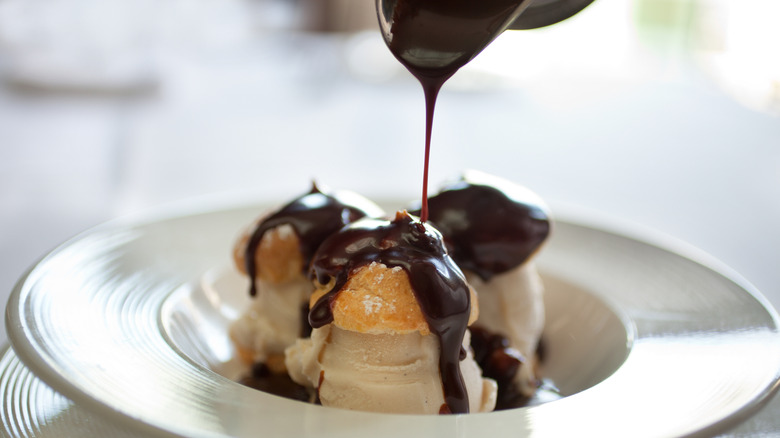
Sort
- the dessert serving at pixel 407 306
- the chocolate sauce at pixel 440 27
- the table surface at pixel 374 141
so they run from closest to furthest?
1. the chocolate sauce at pixel 440 27
2. the dessert serving at pixel 407 306
3. the table surface at pixel 374 141

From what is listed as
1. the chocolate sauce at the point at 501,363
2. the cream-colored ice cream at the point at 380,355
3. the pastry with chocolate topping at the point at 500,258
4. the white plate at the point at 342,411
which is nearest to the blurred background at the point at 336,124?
the white plate at the point at 342,411

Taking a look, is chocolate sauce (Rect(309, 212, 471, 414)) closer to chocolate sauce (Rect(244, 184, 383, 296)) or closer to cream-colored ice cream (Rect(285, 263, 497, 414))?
cream-colored ice cream (Rect(285, 263, 497, 414))

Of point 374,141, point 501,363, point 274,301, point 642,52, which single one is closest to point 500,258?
point 501,363

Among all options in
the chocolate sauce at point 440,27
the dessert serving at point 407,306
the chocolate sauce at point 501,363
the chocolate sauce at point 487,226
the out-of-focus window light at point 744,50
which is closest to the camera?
the chocolate sauce at point 440,27

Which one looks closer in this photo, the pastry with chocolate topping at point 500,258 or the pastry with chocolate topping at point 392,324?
the pastry with chocolate topping at point 392,324

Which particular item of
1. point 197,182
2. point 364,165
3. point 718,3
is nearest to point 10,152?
point 197,182

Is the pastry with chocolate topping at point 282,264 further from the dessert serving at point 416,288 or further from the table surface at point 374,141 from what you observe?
the table surface at point 374,141

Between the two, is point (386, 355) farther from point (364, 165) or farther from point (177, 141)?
point (177, 141)

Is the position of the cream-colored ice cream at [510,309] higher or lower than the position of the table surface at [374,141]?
higher
